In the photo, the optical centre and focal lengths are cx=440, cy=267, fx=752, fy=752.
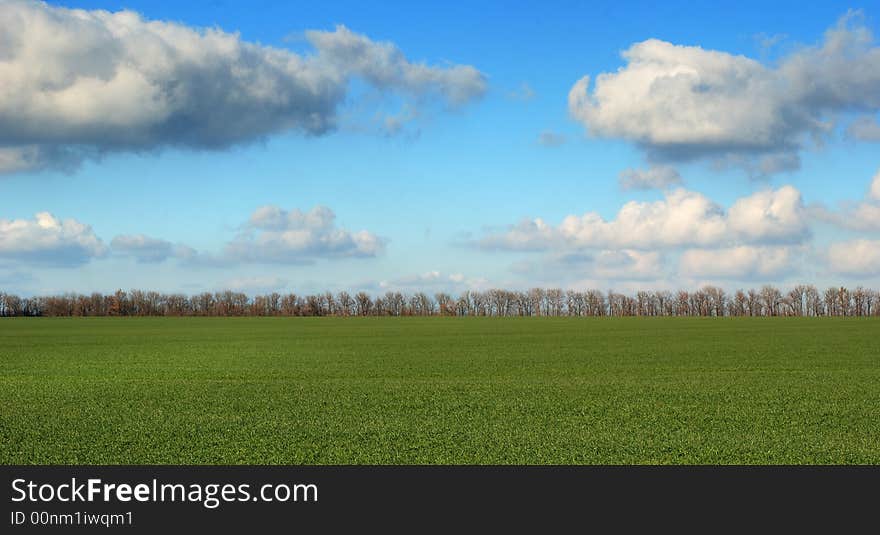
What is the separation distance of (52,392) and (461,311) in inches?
5519

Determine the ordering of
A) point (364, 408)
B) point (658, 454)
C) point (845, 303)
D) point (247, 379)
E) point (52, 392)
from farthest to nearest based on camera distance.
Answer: point (845, 303)
point (247, 379)
point (52, 392)
point (364, 408)
point (658, 454)

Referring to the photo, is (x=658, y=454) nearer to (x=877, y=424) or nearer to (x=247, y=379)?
(x=877, y=424)

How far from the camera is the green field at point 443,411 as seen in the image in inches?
366

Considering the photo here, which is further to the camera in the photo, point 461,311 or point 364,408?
point 461,311

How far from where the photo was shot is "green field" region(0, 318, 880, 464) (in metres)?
9.30

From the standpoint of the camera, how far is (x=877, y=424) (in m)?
11.4

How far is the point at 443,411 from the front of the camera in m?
12.5
